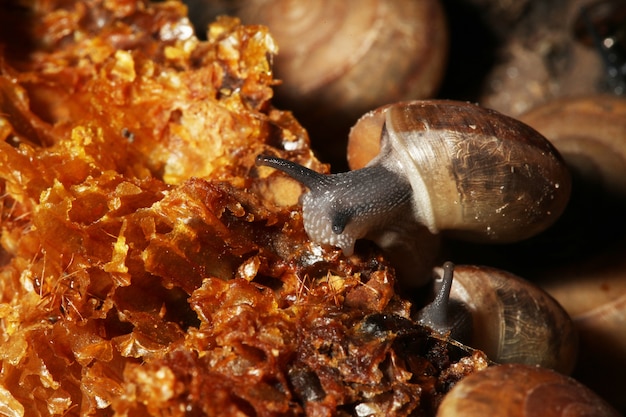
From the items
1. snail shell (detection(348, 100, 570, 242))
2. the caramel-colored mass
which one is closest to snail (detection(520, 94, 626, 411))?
snail shell (detection(348, 100, 570, 242))

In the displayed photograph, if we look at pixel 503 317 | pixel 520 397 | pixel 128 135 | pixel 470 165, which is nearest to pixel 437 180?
pixel 470 165

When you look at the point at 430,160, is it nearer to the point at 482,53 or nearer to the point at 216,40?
the point at 216,40

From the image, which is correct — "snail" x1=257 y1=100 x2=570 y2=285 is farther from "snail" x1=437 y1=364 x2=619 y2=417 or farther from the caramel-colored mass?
"snail" x1=437 y1=364 x2=619 y2=417

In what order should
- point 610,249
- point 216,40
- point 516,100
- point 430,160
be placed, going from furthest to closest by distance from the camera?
point 516,100
point 610,249
point 216,40
point 430,160

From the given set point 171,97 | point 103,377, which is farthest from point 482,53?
point 103,377

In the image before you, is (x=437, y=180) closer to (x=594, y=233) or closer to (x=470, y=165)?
(x=470, y=165)

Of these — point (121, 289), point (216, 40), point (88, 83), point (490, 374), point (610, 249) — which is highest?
Result: point (216, 40)

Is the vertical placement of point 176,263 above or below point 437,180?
below

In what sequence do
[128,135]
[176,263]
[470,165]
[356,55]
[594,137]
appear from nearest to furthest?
[176,263], [470,165], [128,135], [594,137], [356,55]
